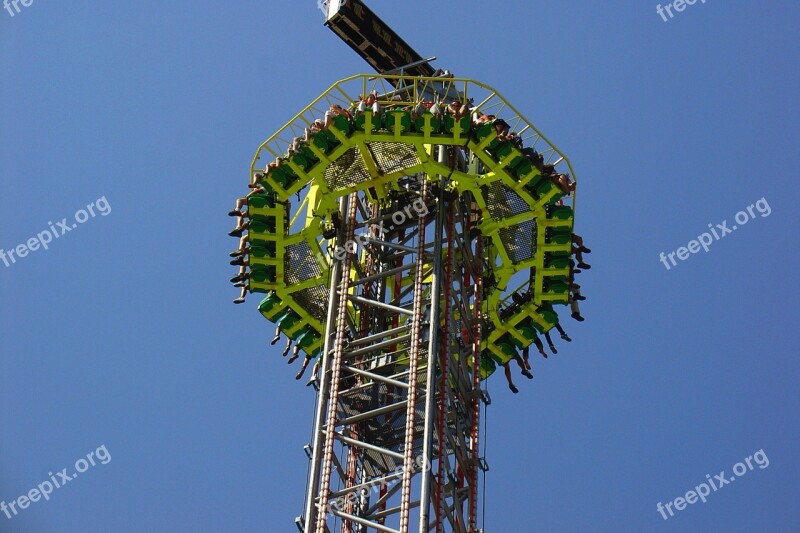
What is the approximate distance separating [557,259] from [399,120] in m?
8.21

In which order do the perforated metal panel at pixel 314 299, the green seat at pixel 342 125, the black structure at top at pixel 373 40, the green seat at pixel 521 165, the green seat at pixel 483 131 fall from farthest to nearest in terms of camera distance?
the black structure at top at pixel 373 40, the perforated metal panel at pixel 314 299, the green seat at pixel 521 165, the green seat at pixel 483 131, the green seat at pixel 342 125

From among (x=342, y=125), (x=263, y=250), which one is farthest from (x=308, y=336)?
(x=342, y=125)

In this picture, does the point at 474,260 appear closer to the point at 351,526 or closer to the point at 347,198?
the point at 347,198

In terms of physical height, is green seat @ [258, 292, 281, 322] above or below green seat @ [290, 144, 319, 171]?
below

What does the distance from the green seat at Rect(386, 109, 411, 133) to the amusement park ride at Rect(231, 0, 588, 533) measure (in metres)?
0.05

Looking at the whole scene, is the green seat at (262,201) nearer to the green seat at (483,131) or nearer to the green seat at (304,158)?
the green seat at (304,158)

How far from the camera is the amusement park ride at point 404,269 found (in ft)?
186

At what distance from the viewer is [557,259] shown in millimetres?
61531

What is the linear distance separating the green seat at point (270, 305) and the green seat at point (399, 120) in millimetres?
8548

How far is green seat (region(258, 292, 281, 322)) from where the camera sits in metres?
62.8

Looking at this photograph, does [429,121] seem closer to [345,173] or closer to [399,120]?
[399,120]

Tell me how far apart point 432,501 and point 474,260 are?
1007 cm

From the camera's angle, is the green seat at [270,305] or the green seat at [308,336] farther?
the green seat at [308,336]

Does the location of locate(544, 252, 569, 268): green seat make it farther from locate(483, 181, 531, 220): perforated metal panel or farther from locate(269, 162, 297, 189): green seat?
locate(269, 162, 297, 189): green seat
